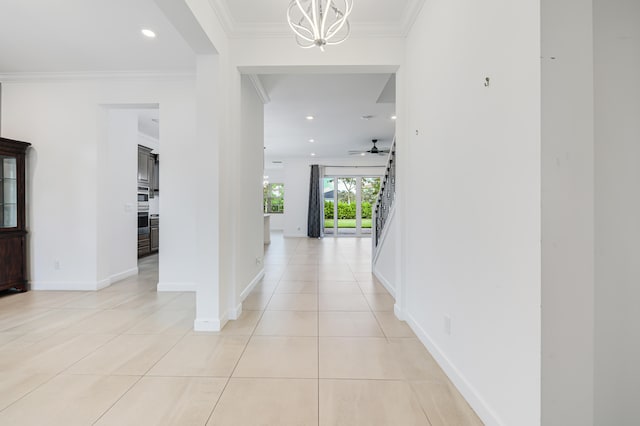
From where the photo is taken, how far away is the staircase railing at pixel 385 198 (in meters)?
4.30

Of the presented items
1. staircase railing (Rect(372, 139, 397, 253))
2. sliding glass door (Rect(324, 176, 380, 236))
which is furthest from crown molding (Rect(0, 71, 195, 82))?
sliding glass door (Rect(324, 176, 380, 236))

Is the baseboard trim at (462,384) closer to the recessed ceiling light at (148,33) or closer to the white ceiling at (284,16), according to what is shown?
the white ceiling at (284,16)

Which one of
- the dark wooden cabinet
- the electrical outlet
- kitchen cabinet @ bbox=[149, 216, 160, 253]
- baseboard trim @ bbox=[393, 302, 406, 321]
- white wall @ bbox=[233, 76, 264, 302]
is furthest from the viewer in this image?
kitchen cabinet @ bbox=[149, 216, 160, 253]

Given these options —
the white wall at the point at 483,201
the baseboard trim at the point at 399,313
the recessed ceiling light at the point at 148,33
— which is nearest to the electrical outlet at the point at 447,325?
the white wall at the point at 483,201

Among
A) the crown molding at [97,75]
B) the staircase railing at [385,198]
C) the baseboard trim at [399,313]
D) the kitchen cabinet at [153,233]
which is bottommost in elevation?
the baseboard trim at [399,313]

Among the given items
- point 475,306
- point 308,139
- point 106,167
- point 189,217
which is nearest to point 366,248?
point 308,139

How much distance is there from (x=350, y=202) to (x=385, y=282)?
7.07 m

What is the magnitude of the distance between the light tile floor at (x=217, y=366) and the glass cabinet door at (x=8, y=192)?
0.99m

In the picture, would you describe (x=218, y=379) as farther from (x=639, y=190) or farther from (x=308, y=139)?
(x=308, y=139)

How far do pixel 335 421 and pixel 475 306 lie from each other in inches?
38.0

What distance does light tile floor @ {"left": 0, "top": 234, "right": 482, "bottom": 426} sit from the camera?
1614 millimetres

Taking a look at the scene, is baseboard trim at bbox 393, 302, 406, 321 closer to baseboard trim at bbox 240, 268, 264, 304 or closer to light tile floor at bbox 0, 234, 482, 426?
light tile floor at bbox 0, 234, 482, 426

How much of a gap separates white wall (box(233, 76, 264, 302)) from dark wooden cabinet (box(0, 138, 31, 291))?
117 inches

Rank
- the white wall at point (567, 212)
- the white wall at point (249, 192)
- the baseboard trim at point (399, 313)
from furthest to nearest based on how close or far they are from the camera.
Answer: the white wall at point (249, 192) < the baseboard trim at point (399, 313) < the white wall at point (567, 212)
